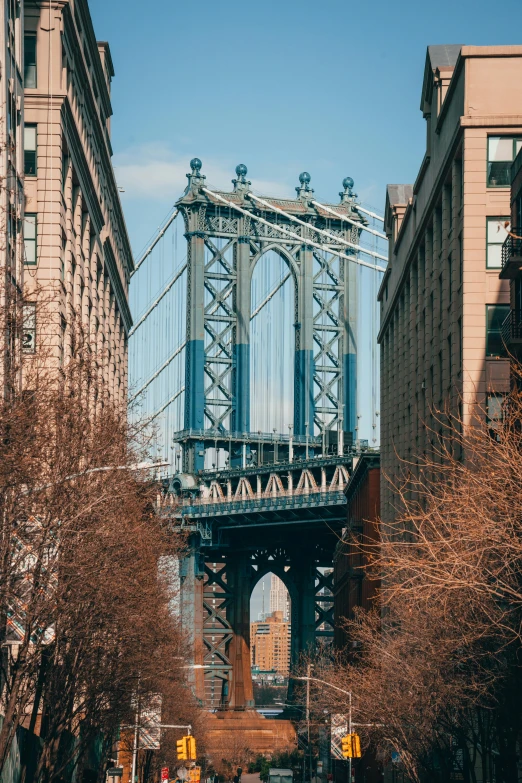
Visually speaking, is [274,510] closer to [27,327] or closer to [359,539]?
[359,539]

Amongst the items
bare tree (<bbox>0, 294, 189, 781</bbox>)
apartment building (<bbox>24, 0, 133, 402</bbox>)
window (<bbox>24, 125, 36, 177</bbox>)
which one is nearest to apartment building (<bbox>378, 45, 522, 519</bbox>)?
bare tree (<bbox>0, 294, 189, 781</bbox>)

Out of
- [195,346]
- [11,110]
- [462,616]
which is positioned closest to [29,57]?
[11,110]

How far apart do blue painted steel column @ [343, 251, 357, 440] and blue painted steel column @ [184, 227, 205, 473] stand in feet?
51.5

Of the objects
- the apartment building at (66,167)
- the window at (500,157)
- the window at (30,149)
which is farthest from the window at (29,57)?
the window at (500,157)

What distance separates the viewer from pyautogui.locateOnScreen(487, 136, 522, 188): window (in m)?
53.8

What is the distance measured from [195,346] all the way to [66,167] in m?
90.6

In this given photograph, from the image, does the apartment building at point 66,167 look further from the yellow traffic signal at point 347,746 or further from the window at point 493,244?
the yellow traffic signal at point 347,746

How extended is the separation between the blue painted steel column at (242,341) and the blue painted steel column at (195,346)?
11.9 ft

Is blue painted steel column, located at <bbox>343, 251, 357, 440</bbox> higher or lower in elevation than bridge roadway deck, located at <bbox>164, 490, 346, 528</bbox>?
higher

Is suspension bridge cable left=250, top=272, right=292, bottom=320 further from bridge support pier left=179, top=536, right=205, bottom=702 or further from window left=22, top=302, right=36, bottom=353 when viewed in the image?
window left=22, top=302, right=36, bottom=353

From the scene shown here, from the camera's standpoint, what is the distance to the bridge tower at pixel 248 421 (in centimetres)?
15025

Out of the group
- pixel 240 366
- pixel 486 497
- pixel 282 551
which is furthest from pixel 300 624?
pixel 486 497

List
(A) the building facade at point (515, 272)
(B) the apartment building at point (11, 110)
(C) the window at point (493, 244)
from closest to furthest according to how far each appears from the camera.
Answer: (B) the apartment building at point (11, 110) < (A) the building facade at point (515, 272) < (C) the window at point (493, 244)

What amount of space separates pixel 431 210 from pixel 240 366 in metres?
90.4
